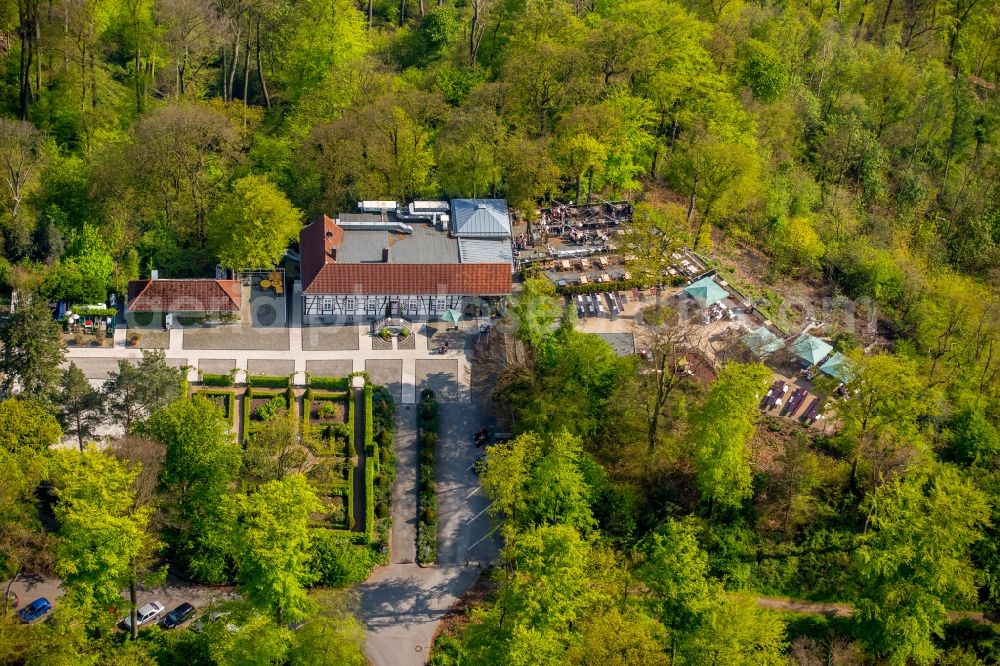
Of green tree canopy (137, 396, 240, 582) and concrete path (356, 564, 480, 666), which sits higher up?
green tree canopy (137, 396, 240, 582)

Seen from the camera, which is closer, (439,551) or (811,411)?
(439,551)

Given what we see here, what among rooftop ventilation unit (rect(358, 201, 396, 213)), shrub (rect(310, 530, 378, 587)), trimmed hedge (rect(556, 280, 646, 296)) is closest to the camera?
shrub (rect(310, 530, 378, 587))

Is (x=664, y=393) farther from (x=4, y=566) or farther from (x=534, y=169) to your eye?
(x=4, y=566)

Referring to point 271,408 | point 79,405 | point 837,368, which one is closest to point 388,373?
point 271,408

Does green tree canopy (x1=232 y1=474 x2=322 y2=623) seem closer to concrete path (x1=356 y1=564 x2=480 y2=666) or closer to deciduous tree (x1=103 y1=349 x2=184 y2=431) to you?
concrete path (x1=356 y1=564 x2=480 y2=666)

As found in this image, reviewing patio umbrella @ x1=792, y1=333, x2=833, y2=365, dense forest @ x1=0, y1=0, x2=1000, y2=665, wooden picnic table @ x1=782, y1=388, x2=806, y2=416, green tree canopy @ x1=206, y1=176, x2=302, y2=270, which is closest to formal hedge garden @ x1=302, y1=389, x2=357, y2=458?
dense forest @ x1=0, y1=0, x2=1000, y2=665

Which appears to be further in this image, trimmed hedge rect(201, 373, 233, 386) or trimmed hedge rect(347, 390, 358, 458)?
trimmed hedge rect(201, 373, 233, 386)

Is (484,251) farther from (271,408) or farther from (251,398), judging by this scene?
(251,398)
